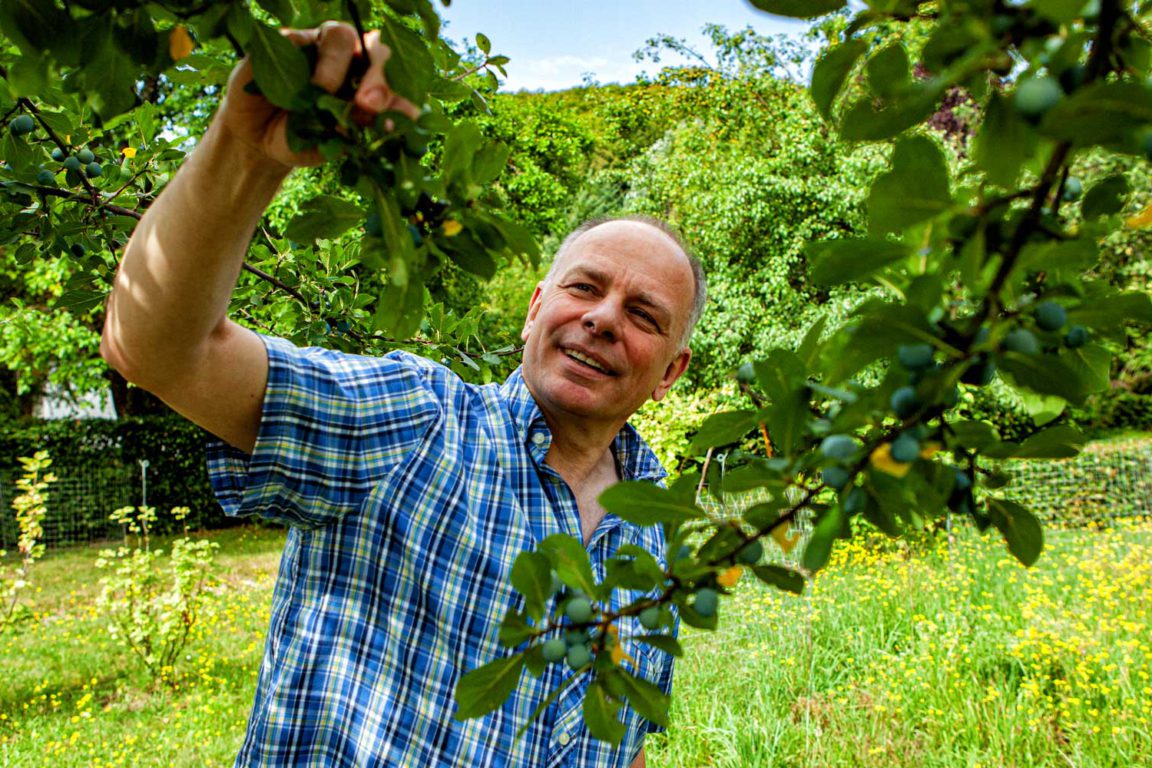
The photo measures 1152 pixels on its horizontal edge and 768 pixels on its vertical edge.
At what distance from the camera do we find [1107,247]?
12.4 meters

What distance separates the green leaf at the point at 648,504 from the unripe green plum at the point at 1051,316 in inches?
12.7

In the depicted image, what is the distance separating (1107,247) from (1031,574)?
9.09m

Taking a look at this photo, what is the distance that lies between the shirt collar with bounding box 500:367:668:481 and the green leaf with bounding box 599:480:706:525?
78 centimetres

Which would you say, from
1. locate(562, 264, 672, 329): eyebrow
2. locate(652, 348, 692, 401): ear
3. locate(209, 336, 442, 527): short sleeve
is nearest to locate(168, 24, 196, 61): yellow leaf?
locate(209, 336, 442, 527): short sleeve

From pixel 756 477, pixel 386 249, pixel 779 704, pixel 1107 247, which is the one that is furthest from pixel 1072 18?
pixel 1107 247

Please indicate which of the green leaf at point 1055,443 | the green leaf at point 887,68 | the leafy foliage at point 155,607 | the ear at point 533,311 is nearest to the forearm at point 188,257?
the green leaf at point 887,68

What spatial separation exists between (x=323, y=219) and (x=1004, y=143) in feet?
1.99

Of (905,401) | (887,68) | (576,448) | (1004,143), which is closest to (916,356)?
(905,401)

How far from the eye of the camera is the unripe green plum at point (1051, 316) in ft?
1.90

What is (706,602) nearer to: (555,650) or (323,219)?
(555,650)

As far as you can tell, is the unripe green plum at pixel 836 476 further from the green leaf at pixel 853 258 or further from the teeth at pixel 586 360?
the teeth at pixel 586 360

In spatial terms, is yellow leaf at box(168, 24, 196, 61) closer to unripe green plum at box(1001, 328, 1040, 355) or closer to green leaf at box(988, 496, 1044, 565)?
unripe green plum at box(1001, 328, 1040, 355)

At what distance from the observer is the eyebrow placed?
172 centimetres

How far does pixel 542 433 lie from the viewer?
1.55 m
